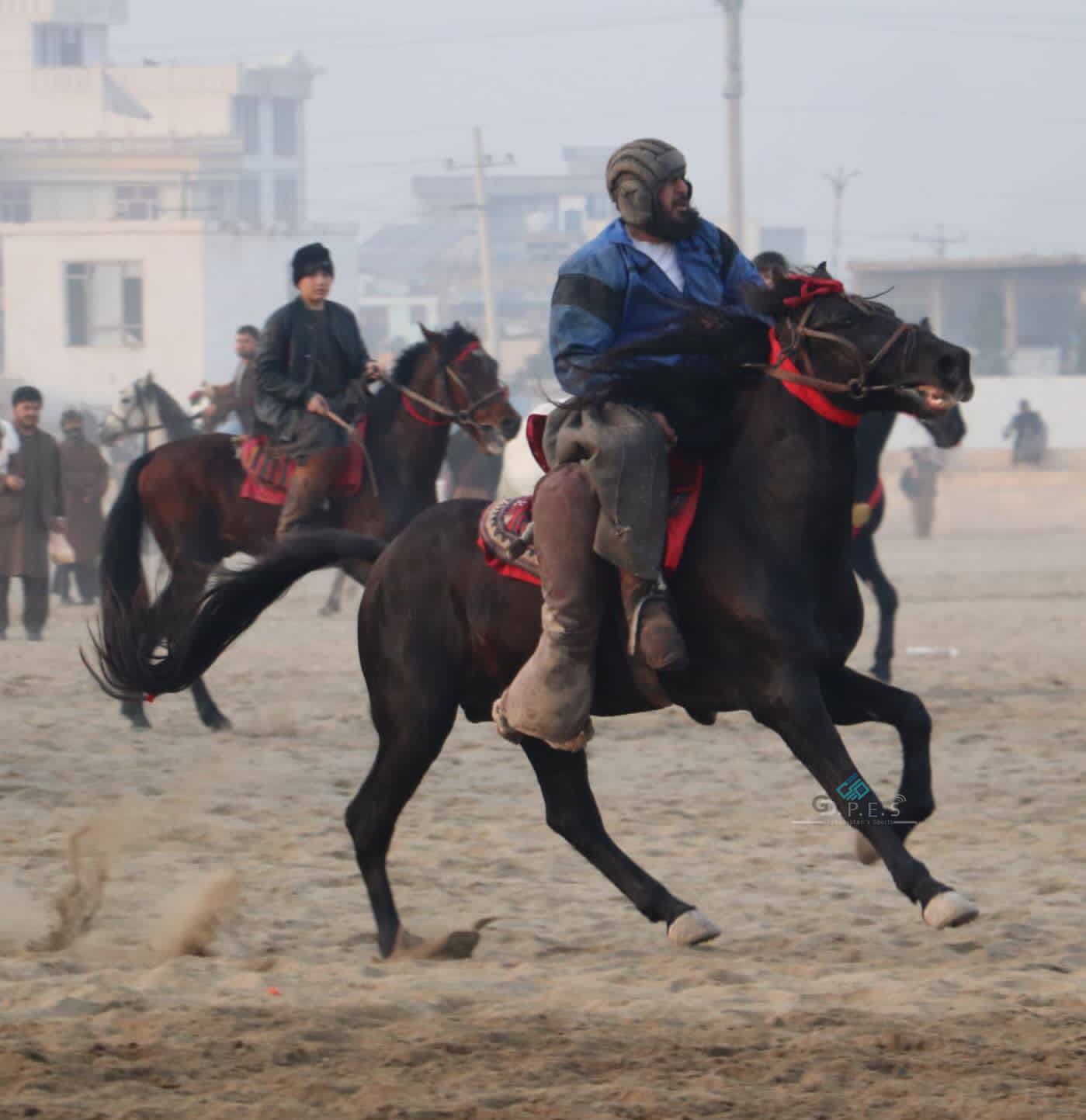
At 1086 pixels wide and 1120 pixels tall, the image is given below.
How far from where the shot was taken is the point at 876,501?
1263 centimetres

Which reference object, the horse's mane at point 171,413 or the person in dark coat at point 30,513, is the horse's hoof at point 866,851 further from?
the horse's mane at point 171,413

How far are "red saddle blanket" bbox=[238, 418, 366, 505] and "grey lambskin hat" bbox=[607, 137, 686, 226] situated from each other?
519cm

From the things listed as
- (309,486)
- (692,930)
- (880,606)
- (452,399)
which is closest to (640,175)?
(692,930)

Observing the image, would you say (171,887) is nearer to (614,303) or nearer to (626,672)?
(626,672)

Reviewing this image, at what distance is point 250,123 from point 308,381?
82850mm

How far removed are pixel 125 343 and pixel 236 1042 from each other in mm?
55121

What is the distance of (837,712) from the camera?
5938 millimetres

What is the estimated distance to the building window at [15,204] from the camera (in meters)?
75.7

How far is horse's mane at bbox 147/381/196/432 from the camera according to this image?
19938 millimetres

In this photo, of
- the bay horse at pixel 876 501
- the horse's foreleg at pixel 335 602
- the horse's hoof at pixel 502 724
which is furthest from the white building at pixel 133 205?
the horse's hoof at pixel 502 724

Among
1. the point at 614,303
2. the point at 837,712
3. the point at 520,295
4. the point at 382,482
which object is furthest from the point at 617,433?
the point at 520,295

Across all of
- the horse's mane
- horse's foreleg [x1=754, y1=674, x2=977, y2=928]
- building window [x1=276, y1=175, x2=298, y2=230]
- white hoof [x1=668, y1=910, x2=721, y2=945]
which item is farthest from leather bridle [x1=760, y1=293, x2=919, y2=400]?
building window [x1=276, y1=175, x2=298, y2=230]

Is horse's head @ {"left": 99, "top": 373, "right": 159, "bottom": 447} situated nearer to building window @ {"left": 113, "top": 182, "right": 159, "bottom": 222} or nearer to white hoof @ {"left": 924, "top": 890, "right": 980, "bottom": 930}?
white hoof @ {"left": 924, "top": 890, "right": 980, "bottom": 930}

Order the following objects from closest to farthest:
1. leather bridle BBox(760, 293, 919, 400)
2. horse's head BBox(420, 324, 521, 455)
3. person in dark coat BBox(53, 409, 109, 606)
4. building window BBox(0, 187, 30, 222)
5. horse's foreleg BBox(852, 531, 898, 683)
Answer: leather bridle BBox(760, 293, 919, 400) < horse's head BBox(420, 324, 521, 455) < horse's foreleg BBox(852, 531, 898, 683) < person in dark coat BBox(53, 409, 109, 606) < building window BBox(0, 187, 30, 222)
